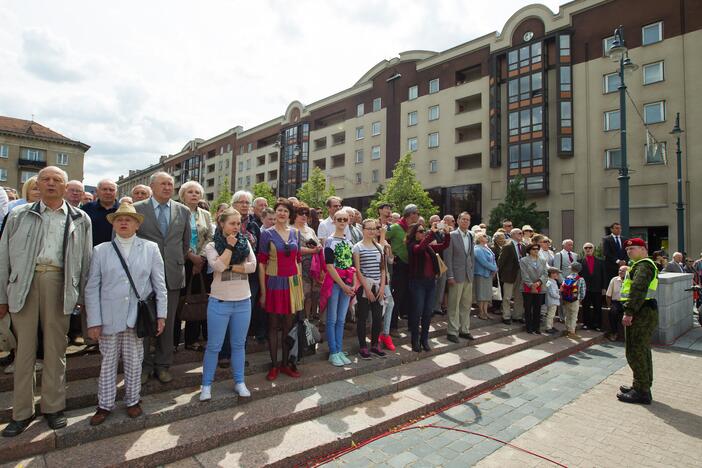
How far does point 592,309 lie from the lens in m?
9.33

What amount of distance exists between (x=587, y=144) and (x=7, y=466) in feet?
104

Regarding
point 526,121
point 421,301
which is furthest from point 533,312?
point 526,121

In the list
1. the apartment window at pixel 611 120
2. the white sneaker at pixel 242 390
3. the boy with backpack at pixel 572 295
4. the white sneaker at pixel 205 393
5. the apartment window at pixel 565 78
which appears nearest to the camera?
the white sneaker at pixel 205 393

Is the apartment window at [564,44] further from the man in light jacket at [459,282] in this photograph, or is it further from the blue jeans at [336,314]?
the blue jeans at [336,314]

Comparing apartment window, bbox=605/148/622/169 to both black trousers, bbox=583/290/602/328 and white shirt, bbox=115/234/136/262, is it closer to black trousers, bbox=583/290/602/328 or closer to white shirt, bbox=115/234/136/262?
black trousers, bbox=583/290/602/328

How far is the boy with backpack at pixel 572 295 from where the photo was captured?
28.0ft

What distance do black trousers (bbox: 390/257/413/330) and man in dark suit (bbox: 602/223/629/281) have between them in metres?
5.80

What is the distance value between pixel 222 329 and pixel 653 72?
1254 inches

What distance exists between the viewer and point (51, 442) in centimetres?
313

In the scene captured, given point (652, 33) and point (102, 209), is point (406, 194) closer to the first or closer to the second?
point (652, 33)

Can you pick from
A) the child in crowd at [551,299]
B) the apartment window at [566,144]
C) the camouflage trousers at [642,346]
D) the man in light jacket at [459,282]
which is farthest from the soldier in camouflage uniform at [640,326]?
the apartment window at [566,144]

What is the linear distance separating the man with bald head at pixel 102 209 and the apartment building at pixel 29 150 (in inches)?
2293

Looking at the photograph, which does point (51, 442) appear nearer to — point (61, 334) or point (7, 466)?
point (7, 466)

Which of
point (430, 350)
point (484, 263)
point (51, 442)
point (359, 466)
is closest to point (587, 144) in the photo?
point (484, 263)
